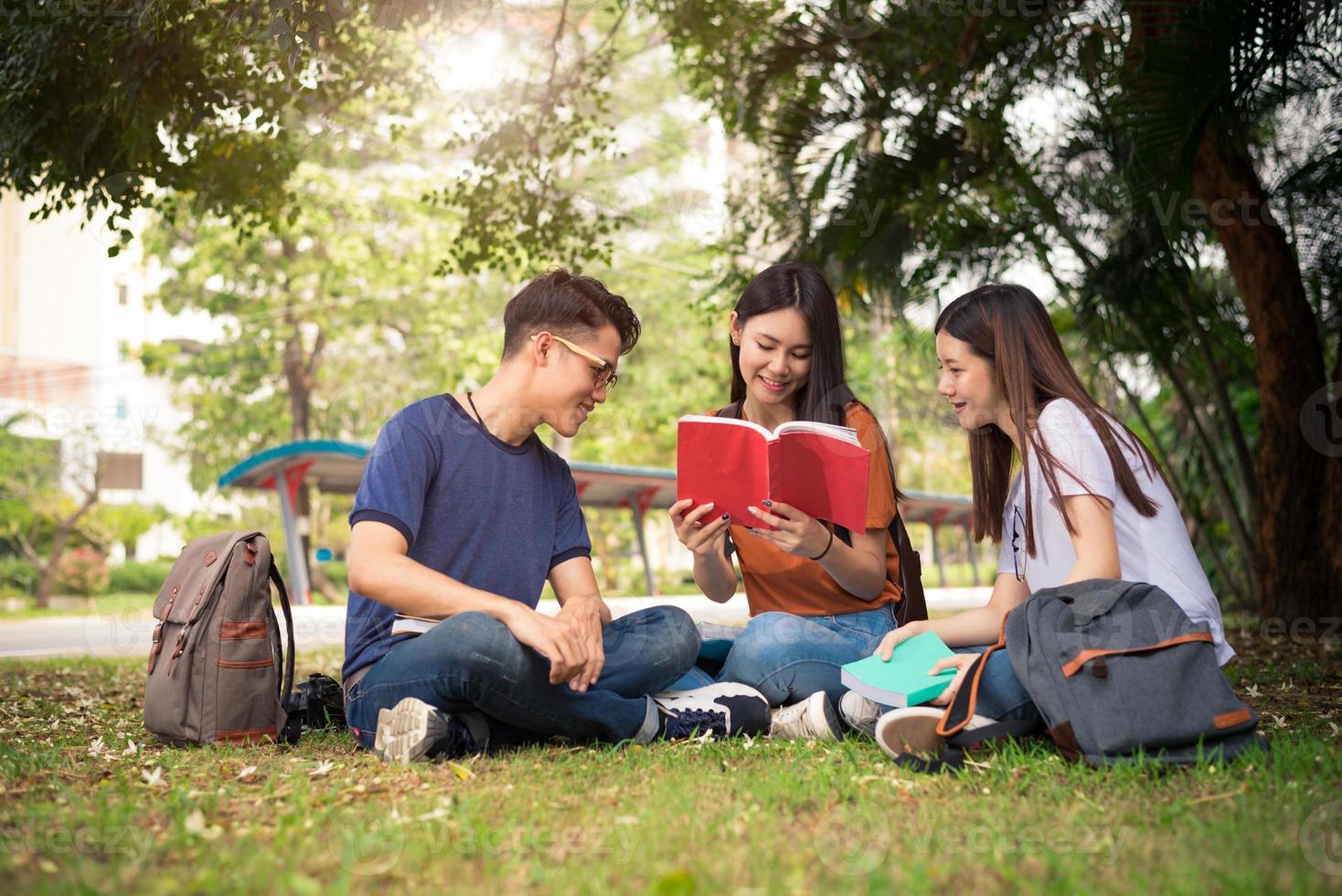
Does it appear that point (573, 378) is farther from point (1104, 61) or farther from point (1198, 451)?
point (1198, 451)

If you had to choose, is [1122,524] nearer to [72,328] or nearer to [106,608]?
[106,608]

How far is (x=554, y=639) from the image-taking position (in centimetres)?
292

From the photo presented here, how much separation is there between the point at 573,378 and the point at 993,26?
507cm

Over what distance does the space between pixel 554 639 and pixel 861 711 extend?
1.04 m

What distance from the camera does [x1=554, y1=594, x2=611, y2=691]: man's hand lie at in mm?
2996

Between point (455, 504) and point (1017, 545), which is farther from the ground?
point (455, 504)

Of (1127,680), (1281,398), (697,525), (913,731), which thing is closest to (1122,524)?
(1127,680)

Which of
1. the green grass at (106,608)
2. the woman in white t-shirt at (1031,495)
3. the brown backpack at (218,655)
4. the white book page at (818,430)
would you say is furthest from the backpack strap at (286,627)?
the green grass at (106,608)

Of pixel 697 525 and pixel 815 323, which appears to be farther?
pixel 815 323

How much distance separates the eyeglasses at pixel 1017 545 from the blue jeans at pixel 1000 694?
Result: 478 mm

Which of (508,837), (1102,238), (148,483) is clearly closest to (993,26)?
(1102,238)

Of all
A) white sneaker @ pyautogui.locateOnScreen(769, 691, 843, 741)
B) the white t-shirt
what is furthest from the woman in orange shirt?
the white t-shirt

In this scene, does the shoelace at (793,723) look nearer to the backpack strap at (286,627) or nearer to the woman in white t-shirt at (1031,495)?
the woman in white t-shirt at (1031,495)

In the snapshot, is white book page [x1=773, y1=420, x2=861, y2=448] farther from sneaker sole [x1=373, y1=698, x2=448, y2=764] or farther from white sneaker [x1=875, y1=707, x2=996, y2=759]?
sneaker sole [x1=373, y1=698, x2=448, y2=764]
